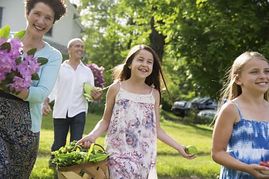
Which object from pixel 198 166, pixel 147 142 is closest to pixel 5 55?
pixel 147 142

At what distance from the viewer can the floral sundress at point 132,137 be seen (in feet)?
15.3

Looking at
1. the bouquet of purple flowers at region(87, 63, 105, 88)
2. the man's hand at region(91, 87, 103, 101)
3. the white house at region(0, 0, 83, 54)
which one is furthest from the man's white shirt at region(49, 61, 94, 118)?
the white house at region(0, 0, 83, 54)

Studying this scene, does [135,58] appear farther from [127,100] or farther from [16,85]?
[16,85]

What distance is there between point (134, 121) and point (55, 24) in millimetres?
31562

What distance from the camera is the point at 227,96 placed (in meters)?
4.27

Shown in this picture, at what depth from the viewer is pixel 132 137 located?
4.81 metres

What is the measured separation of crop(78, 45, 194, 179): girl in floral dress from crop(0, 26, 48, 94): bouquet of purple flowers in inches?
50.5

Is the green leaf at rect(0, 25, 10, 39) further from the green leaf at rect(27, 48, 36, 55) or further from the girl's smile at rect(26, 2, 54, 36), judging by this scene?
the girl's smile at rect(26, 2, 54, 36)

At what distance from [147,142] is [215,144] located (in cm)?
113

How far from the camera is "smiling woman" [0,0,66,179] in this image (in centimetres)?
349

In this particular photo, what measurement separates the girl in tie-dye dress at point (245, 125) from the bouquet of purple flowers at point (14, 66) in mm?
1421

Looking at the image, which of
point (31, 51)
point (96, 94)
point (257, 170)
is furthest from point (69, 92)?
point (257, 170)

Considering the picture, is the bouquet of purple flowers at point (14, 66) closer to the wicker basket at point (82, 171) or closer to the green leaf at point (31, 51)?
the green leaf at point (31, 51)

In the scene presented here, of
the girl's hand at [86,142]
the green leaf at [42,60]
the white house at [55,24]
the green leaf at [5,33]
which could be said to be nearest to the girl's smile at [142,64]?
the girl's hand at [86,142]
